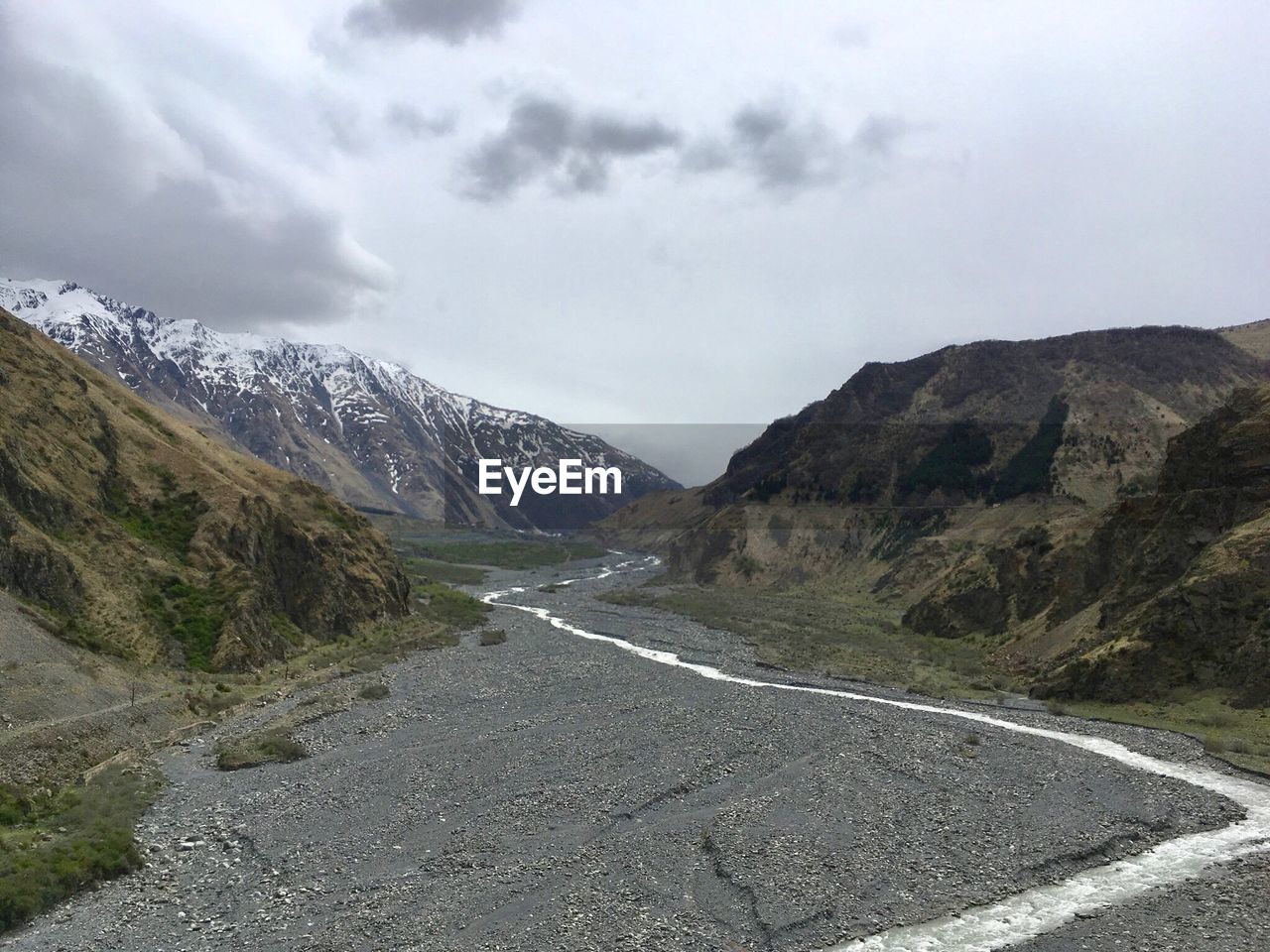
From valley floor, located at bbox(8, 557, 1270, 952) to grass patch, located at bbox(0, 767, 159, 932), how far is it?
2.19 ft

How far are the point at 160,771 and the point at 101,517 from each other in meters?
25.3

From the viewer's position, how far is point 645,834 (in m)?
26.6

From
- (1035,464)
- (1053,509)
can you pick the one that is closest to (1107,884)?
(1053,509)

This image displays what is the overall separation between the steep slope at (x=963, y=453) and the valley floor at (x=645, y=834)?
6969 centimetres

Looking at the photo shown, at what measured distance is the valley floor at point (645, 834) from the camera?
20.5 m

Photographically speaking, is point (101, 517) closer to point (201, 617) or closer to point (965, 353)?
point (201, 617)

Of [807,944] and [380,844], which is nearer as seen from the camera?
[807,944]

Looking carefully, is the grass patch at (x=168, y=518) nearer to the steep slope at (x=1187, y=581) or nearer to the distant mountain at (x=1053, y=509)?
the distant mountain at (x=1053, y=509)

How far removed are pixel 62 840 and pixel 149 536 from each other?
34.6 metres

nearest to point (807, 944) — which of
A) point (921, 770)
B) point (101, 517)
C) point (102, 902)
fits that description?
point (921, 770)

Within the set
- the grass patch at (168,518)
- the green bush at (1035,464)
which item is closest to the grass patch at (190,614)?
the grass patch at (168,518)

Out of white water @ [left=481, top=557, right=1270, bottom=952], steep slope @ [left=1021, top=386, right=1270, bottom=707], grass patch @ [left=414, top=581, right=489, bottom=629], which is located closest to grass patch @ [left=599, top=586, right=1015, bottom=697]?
steep slope @ [left=1021, top=386, right=1270, bottom=707]

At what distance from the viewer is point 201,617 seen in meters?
50.3

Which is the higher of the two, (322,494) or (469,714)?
(322,494)
